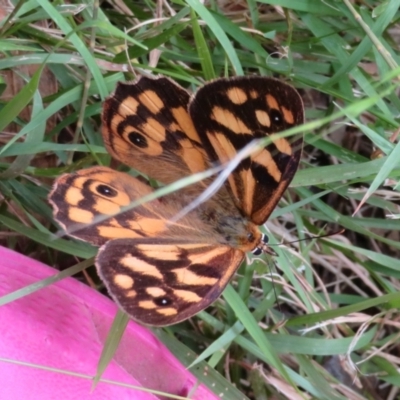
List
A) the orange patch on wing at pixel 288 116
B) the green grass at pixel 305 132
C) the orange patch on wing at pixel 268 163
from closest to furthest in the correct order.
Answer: the orange patch on wing at pixel 288 116 < the orange patch on wing at pixel 268 163 < the green grass at pixel 305 132

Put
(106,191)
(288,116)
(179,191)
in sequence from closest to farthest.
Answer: (288,116) < (106,191) < (179,191)

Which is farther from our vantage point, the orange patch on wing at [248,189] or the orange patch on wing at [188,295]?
the orange patch on wing at [248,189]

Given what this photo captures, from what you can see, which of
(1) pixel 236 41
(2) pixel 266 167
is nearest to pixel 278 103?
(2) pixel 266 167

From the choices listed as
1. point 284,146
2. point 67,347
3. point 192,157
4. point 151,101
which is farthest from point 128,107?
point 67,347

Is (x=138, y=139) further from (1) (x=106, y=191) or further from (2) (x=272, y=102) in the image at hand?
(2) (x=272, y=102)

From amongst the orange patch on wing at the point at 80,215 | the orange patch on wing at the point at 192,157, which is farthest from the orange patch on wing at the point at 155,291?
the orange patch on wing at the point at 192,157

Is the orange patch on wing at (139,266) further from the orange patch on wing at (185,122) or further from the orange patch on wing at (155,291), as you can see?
the orange patch on wing at (185,122)

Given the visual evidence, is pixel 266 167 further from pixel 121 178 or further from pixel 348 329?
pixel 348 329
